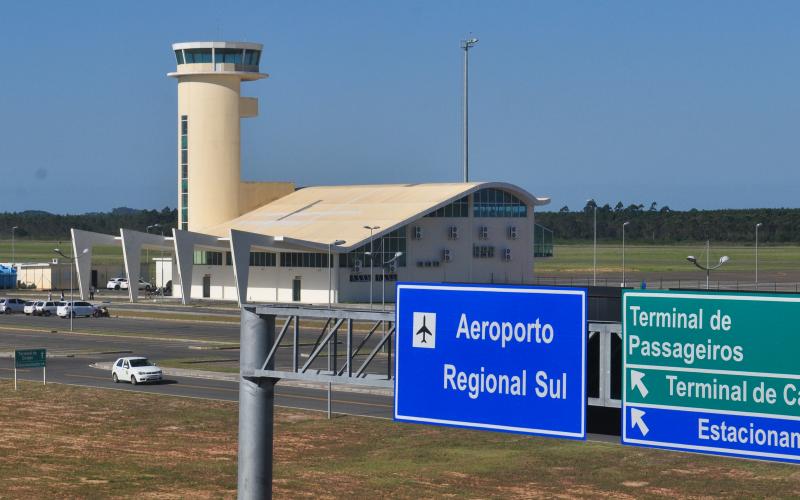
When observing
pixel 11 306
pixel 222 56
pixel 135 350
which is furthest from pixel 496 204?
pixel 135 350

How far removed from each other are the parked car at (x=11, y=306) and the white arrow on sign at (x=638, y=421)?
104 meters

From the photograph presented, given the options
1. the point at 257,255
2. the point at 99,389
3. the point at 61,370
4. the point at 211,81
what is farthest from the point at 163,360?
the point at 211,81

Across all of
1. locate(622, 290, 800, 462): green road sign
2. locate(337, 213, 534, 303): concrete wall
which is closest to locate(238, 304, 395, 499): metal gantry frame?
locate(622, 290, 800, 462): green road sign

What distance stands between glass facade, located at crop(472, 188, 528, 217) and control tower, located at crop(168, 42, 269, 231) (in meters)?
26.1

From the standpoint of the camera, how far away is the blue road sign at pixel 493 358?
16422 millimetres

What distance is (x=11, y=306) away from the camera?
114500 mm

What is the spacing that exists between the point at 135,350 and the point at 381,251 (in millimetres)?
42296

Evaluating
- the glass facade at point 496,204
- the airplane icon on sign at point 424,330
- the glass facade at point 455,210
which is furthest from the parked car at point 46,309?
the airplane icon on sign at point 424,330

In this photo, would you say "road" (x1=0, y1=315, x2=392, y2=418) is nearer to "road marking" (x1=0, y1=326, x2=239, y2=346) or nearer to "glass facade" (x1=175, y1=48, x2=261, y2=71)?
"road marking" (x1=0, y1=326, x2=239, y2=346)

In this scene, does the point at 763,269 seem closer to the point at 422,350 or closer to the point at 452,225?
the point at 452,225

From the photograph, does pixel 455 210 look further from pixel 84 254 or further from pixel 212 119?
pixel 84 254

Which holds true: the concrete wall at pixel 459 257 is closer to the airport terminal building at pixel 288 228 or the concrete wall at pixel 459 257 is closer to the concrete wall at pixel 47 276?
the airport terminal building at pixel 288 228

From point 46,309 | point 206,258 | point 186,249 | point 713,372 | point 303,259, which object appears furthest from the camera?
point 206,258

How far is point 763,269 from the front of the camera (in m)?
188
